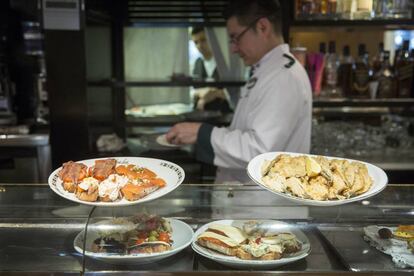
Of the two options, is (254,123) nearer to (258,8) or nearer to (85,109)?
(258,8)

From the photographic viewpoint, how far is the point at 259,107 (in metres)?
1.89

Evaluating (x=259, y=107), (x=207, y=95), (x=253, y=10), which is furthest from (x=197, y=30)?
(x=259, y=107)

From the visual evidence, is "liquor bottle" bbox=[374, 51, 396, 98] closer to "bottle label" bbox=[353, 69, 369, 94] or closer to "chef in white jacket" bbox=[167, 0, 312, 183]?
"bottle label" bbox=[353, 69, 369, 94]

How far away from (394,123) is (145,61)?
1.82m

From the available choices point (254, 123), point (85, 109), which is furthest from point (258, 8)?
point (85, 109)

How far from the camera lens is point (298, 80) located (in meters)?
1.93

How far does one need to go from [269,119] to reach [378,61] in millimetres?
1596

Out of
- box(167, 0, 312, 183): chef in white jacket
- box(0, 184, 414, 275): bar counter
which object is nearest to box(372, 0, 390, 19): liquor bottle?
box(167, 0, 312, 183): chef in white jacket

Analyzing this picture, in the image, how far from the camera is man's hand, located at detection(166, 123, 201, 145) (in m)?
1.84

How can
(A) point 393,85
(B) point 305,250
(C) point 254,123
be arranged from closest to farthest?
(B) point 305,250, (C) point 254,123, (A) point 393,85

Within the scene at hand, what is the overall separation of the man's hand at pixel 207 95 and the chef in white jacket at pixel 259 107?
3.13 feet

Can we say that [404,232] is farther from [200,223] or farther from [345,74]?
[345,74]

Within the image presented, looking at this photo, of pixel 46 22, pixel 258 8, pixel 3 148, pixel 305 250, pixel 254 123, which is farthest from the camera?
pixel 3 148

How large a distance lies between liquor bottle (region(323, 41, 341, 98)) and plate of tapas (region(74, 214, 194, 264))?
2.03 m
